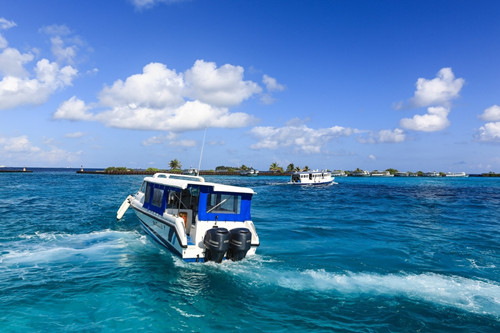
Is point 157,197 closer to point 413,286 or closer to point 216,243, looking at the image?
point 216,243

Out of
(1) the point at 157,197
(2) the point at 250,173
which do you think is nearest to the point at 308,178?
(1) the point at 157,197

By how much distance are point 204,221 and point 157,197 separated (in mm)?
4554

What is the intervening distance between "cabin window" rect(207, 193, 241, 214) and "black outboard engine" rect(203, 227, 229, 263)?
1475mm

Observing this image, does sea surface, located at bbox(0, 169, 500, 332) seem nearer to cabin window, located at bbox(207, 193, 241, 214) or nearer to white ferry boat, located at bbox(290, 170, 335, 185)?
cabin window, located at bbox(207, 193, 241, 214)

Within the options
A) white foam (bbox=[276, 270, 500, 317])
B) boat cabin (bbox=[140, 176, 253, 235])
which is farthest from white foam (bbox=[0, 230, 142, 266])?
white foam (bbox=[276, 270, 500, 317])

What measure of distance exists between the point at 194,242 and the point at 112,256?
4.92 meters

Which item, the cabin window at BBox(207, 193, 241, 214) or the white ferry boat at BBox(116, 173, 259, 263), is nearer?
the white ferry boat at BBox(116, 173, 259, 263)

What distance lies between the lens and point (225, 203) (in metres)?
13.8

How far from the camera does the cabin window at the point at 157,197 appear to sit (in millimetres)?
15830

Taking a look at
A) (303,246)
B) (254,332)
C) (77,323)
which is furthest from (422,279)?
(77,323)

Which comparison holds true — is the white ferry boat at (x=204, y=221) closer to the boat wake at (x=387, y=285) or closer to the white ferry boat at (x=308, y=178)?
the boat wake at (x=387, y=285)

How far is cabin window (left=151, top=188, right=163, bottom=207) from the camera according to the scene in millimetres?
15830

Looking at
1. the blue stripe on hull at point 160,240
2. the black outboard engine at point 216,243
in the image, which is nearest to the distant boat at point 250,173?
the blue stripe on hull at point 160,240

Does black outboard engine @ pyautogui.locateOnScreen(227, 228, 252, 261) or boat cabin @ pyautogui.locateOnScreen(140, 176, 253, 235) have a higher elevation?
boat cabin @ pyautogui.locateOnScreen(140, 176, 253, 235)
